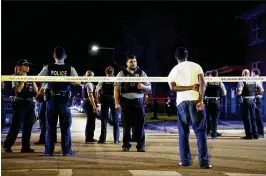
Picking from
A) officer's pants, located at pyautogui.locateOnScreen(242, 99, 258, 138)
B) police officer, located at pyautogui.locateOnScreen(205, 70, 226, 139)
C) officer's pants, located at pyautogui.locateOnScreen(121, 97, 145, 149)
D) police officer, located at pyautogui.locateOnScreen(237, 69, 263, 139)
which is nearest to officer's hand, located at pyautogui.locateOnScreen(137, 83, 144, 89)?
officer's pants, located at pyautogui.locateOnScreen(121, 97, 145, 149)

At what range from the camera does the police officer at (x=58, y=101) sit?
350 inches

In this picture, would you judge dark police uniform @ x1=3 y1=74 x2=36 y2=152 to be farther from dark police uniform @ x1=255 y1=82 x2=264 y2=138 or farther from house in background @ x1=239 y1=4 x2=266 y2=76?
house in background @ x1=239 y1=4 x2=266 y2=76

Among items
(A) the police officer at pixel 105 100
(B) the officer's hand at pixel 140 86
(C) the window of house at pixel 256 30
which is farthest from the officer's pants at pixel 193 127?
(C) the window of house at pixel 256 30

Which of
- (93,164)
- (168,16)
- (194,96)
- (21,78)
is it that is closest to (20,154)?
(21,78)

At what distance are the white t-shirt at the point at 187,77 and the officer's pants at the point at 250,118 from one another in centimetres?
564

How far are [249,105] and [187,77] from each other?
5737 mm

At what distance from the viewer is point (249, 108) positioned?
12.8 metres

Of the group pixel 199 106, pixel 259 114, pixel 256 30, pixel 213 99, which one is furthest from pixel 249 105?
pixel 256 30

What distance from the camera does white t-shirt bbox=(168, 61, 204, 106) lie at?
745cm

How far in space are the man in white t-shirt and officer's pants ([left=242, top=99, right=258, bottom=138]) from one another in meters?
5.55

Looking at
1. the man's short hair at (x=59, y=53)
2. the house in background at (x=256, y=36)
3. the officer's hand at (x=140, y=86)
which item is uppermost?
the house in background at (x=256, y=36)

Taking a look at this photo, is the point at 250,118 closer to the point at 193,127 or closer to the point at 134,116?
the point at 134,116

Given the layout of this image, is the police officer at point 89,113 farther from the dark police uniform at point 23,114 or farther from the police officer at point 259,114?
the police officer at point 259,114

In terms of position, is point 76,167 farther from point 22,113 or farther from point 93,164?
point 22,113
